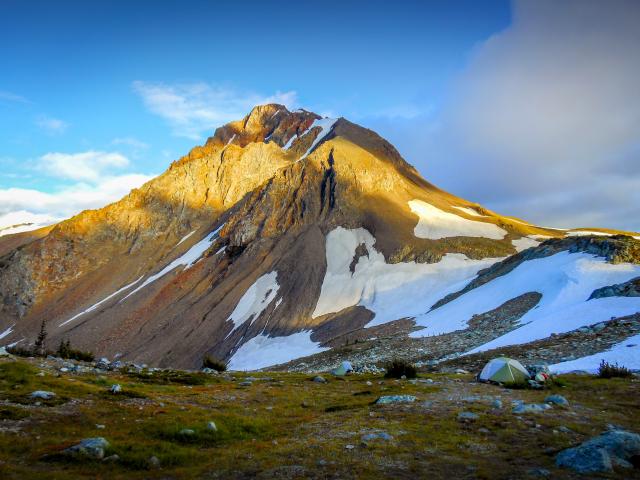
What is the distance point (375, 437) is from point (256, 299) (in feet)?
300

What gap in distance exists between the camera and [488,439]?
37.2ft

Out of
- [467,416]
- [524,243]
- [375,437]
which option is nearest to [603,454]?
[467,416]

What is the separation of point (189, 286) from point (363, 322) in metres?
58.7

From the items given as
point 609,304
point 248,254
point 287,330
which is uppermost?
point 248,254

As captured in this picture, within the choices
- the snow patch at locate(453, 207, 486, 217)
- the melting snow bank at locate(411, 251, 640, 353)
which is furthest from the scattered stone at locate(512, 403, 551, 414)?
the snow patch at locate(453, 207, 486, 217)

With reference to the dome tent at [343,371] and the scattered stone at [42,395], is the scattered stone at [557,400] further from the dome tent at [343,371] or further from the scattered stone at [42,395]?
the scattered stone at [42,395]

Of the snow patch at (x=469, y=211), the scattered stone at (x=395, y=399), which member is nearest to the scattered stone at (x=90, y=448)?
the scattered stone at (x=395, y=399)

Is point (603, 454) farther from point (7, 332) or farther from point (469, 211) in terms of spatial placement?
point (7, 332)

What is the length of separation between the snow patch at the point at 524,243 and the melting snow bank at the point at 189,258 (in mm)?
86402

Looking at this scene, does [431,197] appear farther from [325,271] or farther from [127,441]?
[127,441]

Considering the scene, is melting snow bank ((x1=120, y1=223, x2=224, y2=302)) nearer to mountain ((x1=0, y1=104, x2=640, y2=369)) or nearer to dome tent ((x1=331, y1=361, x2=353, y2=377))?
mountain ((x1=0, y1=104, x2=640, y2=369))

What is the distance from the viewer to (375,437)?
11859 mm

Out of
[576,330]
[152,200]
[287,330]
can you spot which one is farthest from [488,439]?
[152,200]

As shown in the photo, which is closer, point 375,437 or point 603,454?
point 603,454
